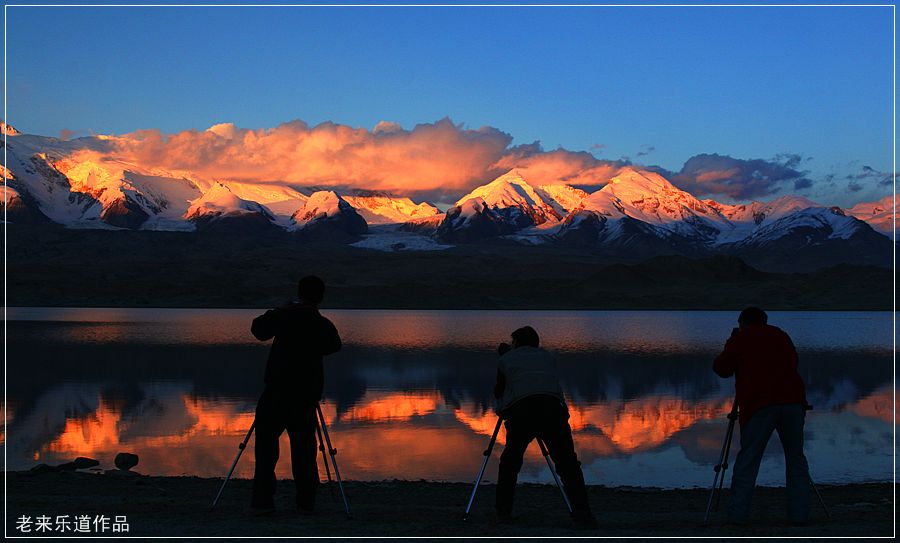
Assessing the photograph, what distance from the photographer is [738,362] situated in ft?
39.7

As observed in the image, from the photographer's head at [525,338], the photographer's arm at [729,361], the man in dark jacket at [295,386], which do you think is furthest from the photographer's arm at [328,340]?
the photographer's arm at [729,361]

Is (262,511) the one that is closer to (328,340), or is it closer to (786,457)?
(328,340)

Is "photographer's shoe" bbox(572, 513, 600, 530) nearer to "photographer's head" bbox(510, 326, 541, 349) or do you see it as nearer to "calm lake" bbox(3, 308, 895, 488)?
"photographer's head" bbox(510, 326, 541, 349)

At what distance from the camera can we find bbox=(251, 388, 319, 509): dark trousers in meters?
12.2

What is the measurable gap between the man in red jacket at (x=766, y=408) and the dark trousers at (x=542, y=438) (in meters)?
1.93

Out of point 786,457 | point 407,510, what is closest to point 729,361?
point 786,457

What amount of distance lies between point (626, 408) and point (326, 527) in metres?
18.2

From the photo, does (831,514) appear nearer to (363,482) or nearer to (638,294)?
(363,482)

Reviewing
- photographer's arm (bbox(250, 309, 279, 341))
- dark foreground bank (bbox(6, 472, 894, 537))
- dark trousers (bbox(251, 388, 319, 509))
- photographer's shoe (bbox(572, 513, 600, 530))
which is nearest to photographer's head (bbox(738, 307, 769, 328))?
dark foreground bank (bbox(6, 472, 894, 537))

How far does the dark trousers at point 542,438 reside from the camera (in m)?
11.8

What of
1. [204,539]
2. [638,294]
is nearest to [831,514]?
[204,539]

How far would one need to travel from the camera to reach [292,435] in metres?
12.4

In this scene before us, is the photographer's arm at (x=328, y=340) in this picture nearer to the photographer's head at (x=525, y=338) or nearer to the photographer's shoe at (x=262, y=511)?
the photographer's shoe at (x=262, y=511)

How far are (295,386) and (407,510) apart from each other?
227 cm
